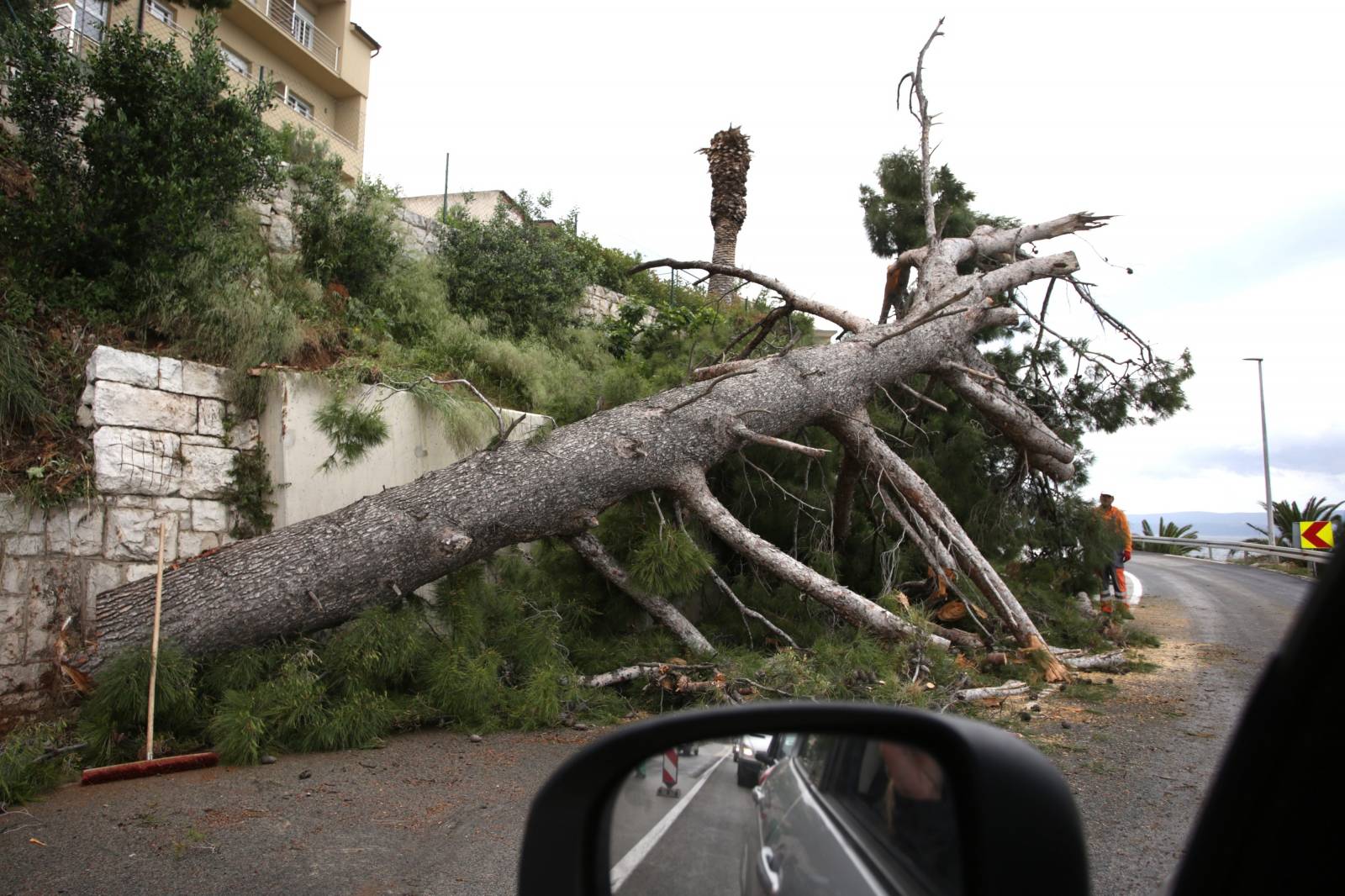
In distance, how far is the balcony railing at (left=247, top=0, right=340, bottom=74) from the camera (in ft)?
65.9

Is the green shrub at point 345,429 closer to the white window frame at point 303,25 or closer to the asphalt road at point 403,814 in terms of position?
the asphalt road at point 403,814

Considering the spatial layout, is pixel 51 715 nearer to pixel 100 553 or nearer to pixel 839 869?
pixel 100 553

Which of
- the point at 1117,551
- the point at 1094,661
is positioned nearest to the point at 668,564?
the point at 1094,661

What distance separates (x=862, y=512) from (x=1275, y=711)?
7.58 metres

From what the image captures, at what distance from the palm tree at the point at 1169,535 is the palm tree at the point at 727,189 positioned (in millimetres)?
14298

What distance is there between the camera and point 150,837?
330 centimetres

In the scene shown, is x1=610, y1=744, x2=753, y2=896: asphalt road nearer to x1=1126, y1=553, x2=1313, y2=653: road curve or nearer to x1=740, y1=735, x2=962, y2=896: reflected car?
x1=740, y1=735, x2=962, y2=896: reflected car

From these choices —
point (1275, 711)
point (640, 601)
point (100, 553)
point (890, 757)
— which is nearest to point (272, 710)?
point (100, 553)

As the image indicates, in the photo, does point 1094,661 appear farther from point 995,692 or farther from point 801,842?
point 801,842

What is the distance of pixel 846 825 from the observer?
1209 mm

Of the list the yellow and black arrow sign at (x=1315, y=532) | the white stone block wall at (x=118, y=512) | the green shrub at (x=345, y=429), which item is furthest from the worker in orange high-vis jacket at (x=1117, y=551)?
the white stone block wall at (x=118, y=512)

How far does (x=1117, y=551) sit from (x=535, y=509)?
22.5 feet

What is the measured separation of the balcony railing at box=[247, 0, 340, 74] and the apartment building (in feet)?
0.07

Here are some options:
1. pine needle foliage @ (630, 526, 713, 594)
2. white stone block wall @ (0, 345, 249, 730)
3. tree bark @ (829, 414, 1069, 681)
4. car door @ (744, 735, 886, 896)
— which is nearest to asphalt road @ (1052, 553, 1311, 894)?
car door @ (744, 735, 886, 896)
